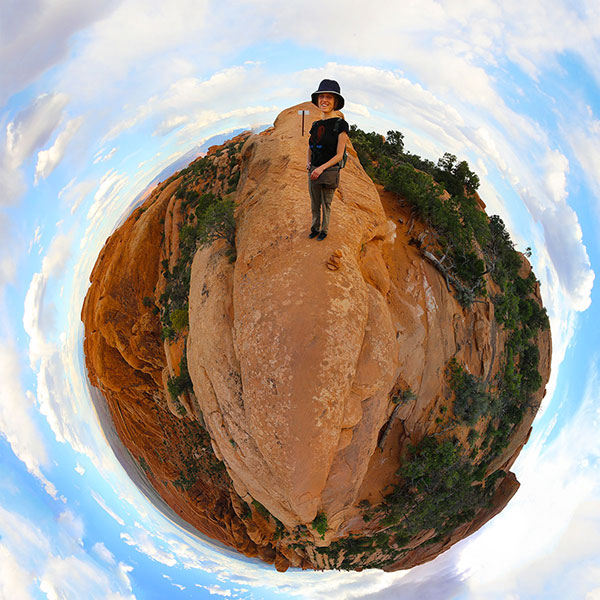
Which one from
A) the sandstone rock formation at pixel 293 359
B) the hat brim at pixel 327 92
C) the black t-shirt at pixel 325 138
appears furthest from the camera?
the sandstone rock formation at pixel 293 359

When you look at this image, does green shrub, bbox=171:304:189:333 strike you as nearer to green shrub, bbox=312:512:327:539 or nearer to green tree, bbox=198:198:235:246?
green tree, bbox=198:198:235:246

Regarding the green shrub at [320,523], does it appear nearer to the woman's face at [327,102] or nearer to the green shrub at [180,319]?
the green shrub at [180,319]

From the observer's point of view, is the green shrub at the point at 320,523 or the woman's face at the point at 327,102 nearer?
the woman's face at the point at 327,102

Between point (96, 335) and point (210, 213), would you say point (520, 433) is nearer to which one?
point (210, 213)

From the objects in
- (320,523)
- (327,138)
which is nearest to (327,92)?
(327,138)

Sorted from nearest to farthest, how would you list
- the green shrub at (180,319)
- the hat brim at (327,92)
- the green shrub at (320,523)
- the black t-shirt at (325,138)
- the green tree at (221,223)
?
1. the hat brim at (327,92)
2. the black t-shirt at (325,138)
3. the green shrub at (320,523)
4. the green tree at (221,223)
5. the green shrub at (180,319)

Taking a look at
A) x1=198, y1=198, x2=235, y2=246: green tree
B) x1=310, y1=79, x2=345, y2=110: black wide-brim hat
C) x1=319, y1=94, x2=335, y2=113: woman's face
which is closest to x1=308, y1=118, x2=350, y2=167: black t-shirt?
x1=319, y1=94, x2=335, y2=113: woman's face

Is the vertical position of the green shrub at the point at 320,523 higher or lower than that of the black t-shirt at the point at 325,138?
lower

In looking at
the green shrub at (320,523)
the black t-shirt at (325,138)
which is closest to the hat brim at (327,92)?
the black t-shirt at (325,138)
